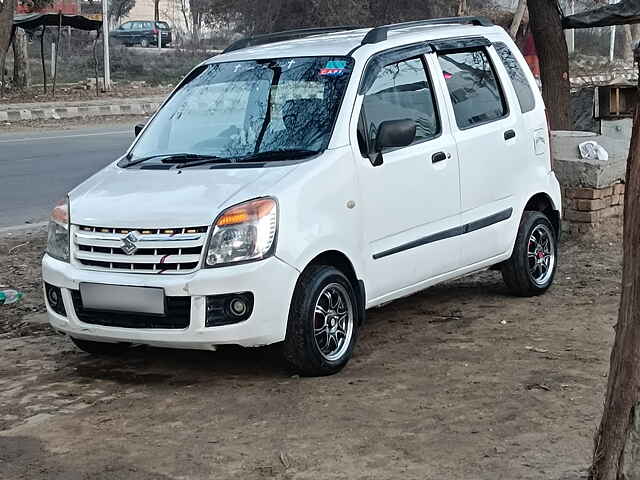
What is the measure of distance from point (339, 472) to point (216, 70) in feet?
10.9

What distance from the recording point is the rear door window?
6.40 m

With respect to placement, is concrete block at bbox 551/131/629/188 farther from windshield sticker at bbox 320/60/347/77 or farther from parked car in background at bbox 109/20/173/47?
parked car in background at bbox 109/20/173/47

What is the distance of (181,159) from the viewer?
6.36 meters

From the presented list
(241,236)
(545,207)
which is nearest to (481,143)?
(545,207)

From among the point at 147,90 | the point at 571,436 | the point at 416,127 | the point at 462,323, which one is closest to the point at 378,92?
the point at 416,127

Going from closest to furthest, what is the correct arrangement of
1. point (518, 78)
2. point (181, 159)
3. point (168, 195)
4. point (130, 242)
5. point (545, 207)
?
point (130, 242)
point (168, 195)
point (181, 159)
point (518, 78)
point (545, 207)

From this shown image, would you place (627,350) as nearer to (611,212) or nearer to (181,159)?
(181,159)

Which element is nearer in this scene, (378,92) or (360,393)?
(360,393)

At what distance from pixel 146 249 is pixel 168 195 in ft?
1.12

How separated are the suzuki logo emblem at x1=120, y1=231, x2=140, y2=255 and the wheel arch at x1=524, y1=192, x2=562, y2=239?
10.2 ft

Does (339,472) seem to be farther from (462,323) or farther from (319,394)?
(462,323)

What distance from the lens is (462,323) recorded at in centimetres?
709

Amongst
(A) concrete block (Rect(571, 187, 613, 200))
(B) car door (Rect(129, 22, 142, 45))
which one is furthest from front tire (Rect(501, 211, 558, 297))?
(B) car door (Rect(129, 22, 142, 45))

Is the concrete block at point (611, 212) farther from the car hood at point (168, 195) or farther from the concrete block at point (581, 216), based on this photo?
the car hood at point (168, 195)
